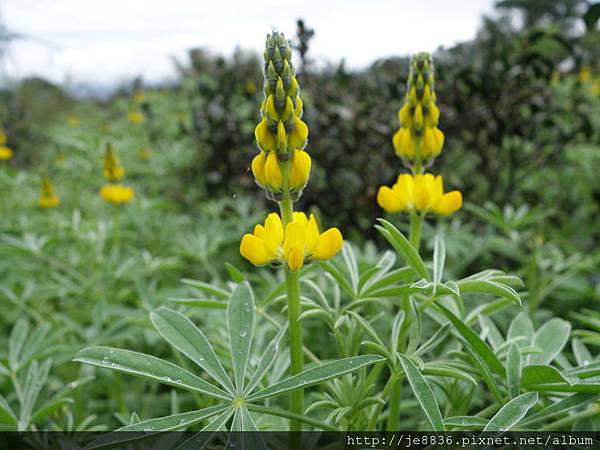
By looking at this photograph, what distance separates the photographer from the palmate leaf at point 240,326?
0.77 m

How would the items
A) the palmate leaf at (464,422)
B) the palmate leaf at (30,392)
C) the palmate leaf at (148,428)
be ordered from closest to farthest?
the palmate leaf at (148,428), the palmate leaf at (464,422), the palmate leaf at (30,392)

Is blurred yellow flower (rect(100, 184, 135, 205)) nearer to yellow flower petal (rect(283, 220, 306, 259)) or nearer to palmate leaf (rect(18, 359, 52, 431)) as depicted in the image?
palmate leaf (rect(18, 359, 52, 431))

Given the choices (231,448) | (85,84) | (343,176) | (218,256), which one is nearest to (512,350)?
(231,448)

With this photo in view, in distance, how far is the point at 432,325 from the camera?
164cm

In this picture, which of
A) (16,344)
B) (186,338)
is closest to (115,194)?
(16,344)

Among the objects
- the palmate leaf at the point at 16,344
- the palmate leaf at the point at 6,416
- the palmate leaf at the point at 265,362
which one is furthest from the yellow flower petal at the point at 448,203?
the palmate leaf at the point at 16,344

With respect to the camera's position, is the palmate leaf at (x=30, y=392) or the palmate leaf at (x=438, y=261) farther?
the palmate leaf at (x=30, y=392)

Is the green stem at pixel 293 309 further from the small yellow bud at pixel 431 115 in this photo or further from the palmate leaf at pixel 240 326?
the small yellow bud at pixel 431 115

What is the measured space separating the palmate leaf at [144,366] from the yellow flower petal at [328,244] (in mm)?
241

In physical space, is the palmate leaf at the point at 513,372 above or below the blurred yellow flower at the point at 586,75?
below

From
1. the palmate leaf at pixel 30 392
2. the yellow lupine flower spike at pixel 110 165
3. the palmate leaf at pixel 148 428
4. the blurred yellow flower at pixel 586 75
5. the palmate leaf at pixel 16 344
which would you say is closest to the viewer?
the palmate leaf at pixel 148 428

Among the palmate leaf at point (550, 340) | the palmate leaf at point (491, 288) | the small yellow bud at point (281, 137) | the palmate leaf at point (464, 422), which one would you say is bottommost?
the palmate leaf at point (464, 422)

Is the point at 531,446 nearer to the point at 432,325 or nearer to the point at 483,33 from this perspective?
the point at 432,325

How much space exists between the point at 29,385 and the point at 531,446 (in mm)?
927
